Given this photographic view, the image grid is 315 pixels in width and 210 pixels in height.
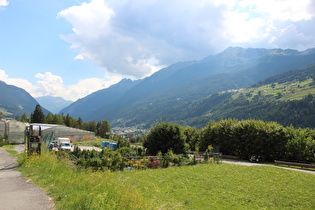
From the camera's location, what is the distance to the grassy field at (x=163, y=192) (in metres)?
5.96

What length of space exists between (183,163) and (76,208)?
57.4ft

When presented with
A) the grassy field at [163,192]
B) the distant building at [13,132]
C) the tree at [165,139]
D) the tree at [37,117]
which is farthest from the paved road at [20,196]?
the tree at [37,117]

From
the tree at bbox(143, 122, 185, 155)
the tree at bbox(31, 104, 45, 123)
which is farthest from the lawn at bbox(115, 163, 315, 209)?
the tree at bbox(31, 104, 45, 123)

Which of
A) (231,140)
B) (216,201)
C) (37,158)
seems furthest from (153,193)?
(231,140)

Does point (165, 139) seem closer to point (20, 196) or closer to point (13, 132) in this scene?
point (13, 132)

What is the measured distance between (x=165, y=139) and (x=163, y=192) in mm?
20658

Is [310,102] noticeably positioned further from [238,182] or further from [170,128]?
[238,182]

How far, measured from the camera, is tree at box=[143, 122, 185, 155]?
30.8m

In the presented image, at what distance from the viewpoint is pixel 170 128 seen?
31234 millimetres

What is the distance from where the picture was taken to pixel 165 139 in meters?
31.1

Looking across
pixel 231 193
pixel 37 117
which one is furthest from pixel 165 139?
pixel 37 117

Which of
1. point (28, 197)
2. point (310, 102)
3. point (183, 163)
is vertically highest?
point (310, 102)

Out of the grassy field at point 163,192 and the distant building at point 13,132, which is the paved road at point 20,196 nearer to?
the grassy field at point 163,192

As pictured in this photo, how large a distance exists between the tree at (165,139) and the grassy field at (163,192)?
54.3 feet
